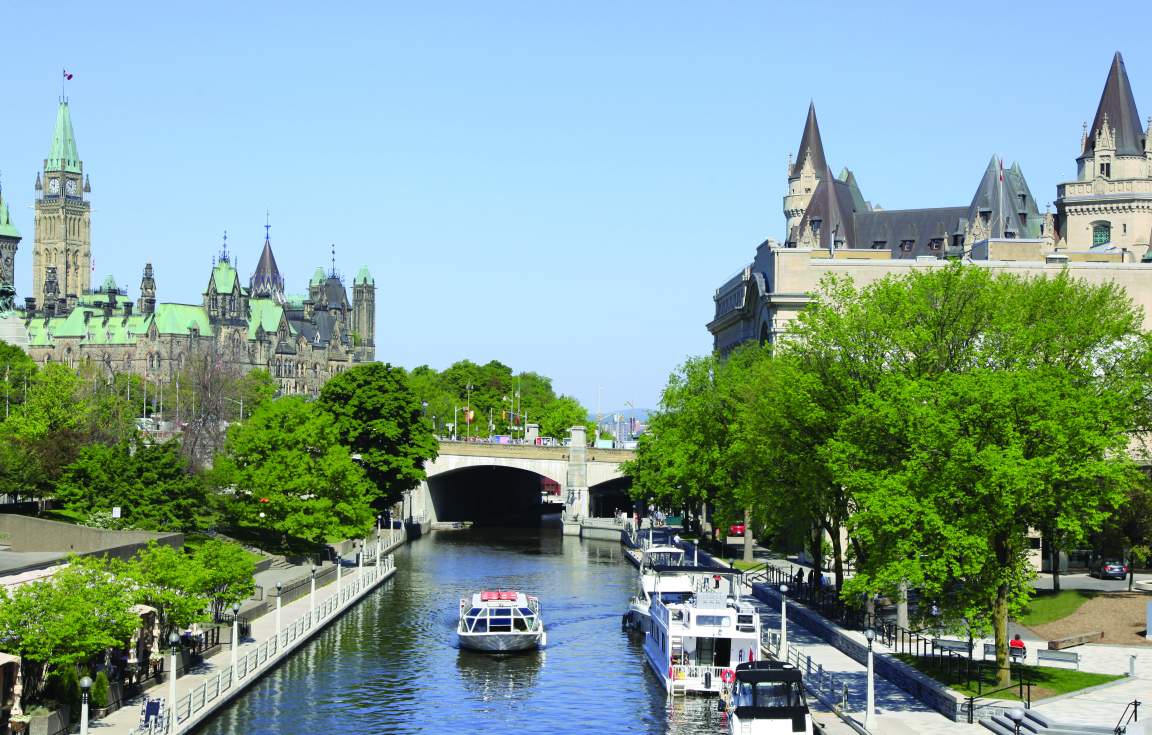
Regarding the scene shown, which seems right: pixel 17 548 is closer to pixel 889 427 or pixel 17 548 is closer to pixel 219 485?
pixel 219 485

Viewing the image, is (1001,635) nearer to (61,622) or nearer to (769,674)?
(769,674)

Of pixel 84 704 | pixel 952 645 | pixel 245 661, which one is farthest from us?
pixel 952 645

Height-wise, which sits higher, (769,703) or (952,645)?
(952,645)

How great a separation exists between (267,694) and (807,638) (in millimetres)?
23213

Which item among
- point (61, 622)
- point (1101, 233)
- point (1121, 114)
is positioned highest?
point (1121, 114)

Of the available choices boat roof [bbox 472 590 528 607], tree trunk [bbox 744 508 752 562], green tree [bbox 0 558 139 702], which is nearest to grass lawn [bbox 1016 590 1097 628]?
boat roof [bbox 472 590 528 607]

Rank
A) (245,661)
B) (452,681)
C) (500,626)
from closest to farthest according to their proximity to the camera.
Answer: (245,661) < (452,681) < (500,626)

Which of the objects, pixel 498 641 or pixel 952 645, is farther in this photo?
pixel 498 641

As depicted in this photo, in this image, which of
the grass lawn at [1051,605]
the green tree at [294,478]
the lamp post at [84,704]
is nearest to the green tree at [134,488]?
the green tree at [294,478]

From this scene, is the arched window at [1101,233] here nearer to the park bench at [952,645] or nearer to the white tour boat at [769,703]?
the park bench at [952,645]

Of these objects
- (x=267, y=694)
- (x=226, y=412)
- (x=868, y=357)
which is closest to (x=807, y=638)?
(x=868, y=357)

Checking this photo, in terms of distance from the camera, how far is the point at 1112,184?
5787 inches

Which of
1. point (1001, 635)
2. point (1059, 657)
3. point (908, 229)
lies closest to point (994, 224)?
point (908, 229)

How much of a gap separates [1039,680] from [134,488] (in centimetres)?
4626
